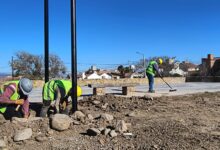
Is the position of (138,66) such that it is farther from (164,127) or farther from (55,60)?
(164,127)

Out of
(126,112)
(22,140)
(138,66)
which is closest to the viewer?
(22,140)

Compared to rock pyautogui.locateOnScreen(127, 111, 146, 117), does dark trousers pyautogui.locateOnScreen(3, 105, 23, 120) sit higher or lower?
higher

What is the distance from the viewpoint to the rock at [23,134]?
6634 mm

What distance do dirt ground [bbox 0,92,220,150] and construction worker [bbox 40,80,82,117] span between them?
2.98ft

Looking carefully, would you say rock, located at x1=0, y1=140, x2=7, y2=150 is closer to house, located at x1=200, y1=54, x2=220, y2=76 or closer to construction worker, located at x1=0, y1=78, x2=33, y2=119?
construction worker, located at x1=0, y1=78, x2=33, y2=119

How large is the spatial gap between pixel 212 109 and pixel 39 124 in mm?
5549

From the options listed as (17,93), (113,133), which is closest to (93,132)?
(113,133)

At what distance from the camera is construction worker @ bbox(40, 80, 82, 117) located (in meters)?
8.78

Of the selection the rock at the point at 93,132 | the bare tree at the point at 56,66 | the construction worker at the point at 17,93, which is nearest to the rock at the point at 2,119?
the construction worker at the point at 17,93

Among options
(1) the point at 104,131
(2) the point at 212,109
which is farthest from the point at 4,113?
(2) the point at 212,109

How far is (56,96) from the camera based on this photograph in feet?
28.7

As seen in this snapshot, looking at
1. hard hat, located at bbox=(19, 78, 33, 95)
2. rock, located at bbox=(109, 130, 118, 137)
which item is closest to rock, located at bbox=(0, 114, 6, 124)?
hard hat, located at bbox=(19, 78, 33, 95)

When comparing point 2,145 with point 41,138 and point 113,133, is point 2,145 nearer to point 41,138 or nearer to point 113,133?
point 41,138

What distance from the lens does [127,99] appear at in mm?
11969
